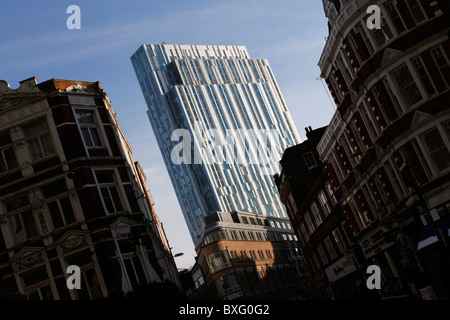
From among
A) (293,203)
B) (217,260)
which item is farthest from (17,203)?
(217,260)

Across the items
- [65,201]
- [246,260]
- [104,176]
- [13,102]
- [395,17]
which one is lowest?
[246,260]

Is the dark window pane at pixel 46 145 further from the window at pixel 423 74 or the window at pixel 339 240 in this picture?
the window at pixel 339 240

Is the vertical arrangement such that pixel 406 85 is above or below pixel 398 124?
above

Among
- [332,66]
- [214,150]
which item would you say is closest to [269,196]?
[214,150]

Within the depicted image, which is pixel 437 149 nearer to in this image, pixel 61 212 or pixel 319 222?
pixel 61 212

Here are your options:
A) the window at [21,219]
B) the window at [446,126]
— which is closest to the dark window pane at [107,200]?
the window at [21,219]

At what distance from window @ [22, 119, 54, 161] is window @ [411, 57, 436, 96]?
22.4m

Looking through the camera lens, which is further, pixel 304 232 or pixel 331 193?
pixel 304 232

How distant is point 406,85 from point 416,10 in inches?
172

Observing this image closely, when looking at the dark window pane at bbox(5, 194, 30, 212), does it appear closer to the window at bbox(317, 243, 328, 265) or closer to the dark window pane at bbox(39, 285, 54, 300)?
the dark window pane at bbox(39, 285, 54, 300)

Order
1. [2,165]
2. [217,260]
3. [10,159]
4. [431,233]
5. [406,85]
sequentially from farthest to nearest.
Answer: [217,260]
[10,159]
[2,165]
[406,85]
[431,233]

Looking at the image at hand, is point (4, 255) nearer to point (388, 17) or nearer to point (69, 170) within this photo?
point (69, 170)

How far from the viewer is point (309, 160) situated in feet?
212

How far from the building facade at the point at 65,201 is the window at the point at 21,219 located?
0.06 metres
